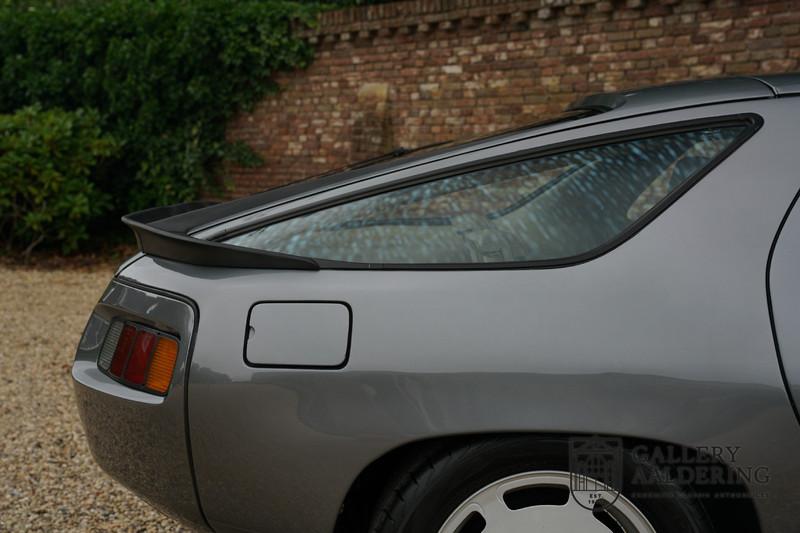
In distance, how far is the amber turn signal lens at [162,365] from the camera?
1.81 m

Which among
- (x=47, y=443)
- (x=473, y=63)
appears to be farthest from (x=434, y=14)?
(x=47, y=443)

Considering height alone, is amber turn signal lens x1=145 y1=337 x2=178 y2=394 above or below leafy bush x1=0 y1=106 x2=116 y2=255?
below

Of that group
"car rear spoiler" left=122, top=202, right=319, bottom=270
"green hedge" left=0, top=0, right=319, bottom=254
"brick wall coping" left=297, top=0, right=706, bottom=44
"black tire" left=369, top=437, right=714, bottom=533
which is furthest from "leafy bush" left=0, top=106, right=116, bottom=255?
"black tire" left=369, top=437, right=714, bottom=533

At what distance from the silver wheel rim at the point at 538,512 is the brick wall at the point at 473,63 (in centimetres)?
525

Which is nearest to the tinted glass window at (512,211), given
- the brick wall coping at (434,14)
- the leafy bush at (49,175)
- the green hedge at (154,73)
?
the brick wall coping at (434,14)

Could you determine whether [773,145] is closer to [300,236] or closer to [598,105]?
[598,105]

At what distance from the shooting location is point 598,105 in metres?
2.05

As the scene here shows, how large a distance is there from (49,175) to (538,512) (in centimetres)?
836

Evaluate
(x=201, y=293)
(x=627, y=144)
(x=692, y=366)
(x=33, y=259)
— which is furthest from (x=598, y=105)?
(x=33, y=259)

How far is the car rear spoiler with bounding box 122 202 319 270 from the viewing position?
1.80 meters

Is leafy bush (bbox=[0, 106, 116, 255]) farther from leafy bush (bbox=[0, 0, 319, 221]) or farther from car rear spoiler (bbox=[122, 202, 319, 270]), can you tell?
car rear spoiler (bbox=[122, 202, 319, 270])

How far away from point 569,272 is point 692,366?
12.4 inches

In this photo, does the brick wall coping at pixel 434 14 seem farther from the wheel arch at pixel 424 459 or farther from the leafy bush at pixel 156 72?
the wheel arch at pixel 424 459

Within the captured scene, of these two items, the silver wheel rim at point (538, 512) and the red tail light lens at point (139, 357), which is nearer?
the silver wheel rim at point (538, 512)
